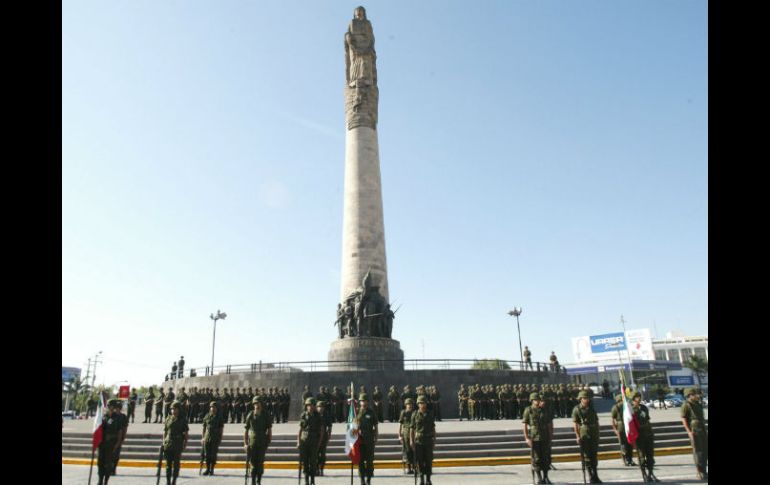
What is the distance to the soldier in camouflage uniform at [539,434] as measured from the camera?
34.5 feet

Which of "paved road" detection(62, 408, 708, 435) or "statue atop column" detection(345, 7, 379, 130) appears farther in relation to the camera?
"statue atop column" detection(345, 7, 379, 130)

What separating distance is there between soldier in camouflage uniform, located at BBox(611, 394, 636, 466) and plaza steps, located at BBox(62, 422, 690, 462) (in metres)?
1.80

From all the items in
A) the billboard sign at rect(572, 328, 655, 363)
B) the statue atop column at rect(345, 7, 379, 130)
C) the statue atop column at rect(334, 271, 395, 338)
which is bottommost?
the billboard sign at rect(572, 328, 655, 363)

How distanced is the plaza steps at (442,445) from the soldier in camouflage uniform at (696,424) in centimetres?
406

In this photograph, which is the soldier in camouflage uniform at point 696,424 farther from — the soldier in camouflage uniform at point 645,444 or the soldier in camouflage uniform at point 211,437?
the soldier in camouflage uniform at point 211,437

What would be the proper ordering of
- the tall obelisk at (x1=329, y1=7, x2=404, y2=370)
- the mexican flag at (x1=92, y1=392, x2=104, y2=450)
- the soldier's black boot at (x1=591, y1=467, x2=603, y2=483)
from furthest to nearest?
the tall obelisk at (x1=329, y1=7, x2=404, y2=370)
the soldier's black boot at (x1=591, y1=467, x2=603, y2=483)
the mexican flag at (x1=92, y1=392, x2=104, y2=450)

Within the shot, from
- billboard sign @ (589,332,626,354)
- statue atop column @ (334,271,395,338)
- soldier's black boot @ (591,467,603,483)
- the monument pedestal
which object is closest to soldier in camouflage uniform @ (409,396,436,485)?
soldier's black boot @ (591,467,603,483)

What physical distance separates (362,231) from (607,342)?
74.8 metres

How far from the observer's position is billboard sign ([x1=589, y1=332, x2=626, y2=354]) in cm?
8650

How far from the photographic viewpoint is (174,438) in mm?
10852

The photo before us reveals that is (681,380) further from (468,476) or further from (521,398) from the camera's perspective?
(468,476)

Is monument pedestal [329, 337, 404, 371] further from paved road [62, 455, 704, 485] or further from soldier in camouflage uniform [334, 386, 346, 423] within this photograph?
paved road [62, 455, 704, 485]
